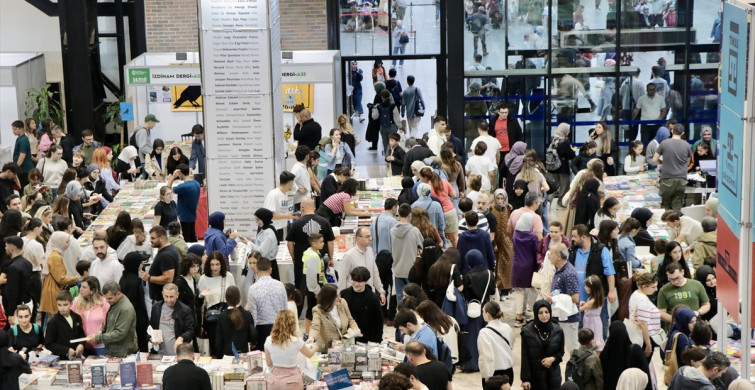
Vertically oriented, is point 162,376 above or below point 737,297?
below

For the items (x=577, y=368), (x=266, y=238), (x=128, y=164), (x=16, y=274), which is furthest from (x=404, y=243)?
(x=128, y=164)

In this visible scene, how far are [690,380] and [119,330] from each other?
4730 millimetres

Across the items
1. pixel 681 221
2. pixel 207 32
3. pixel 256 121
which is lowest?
pixel 681 221

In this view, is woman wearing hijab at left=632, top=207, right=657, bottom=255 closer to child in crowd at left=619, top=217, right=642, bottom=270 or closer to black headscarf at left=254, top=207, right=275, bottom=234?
child in crowd at left=619, top=217, right=642, bottom=270

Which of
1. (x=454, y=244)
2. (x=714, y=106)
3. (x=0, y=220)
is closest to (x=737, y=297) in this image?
(x=454, y=244)

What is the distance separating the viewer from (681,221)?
12461 millimetres

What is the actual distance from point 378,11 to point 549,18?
2.98 m

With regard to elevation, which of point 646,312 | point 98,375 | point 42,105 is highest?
point 42,105

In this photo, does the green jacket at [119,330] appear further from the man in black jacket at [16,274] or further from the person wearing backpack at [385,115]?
the person wearing backpack at [385,115]

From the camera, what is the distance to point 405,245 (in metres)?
12.1

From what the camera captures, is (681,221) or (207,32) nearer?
(681,221)

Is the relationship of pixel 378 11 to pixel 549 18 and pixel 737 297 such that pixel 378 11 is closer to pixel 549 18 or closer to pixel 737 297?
pixel 549 18

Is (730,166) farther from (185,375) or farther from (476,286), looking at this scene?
(185,375)

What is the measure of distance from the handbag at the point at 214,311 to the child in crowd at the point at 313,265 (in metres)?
1.05
